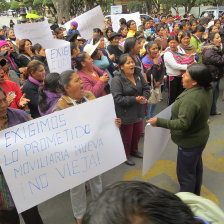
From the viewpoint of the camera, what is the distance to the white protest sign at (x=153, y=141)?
7.45 feet

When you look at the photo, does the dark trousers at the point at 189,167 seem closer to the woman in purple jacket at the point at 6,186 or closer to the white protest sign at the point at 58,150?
the white protest sign at the point at 58,150

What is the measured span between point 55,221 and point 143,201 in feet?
7.20

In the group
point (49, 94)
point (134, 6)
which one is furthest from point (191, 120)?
point (134, 6)

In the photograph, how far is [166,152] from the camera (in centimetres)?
376

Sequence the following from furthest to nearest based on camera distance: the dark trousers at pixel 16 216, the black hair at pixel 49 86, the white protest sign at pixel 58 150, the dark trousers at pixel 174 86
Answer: the dark trousers at pixel 174 86 < the black hair at pixel 49 86 < the dark trousers at pixel 16 216 < the white protest sign at pixel 58 150

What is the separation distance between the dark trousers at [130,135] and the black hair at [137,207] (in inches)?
103

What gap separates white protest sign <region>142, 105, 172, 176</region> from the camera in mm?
2270

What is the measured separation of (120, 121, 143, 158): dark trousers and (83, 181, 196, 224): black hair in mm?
2618

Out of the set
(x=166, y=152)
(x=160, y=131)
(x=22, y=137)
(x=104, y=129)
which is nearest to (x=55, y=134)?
(x=22, y=137)

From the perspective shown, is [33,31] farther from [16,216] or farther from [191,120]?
[191,120]

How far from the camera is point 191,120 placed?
2.16 metres

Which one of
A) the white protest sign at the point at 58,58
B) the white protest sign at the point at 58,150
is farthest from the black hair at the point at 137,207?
the white protest sign at the point at 58,58

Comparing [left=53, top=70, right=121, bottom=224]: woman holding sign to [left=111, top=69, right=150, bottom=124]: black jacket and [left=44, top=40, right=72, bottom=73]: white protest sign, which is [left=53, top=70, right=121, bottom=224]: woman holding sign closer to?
[left=111, top=69, right=150, bottom=124]: black jacket

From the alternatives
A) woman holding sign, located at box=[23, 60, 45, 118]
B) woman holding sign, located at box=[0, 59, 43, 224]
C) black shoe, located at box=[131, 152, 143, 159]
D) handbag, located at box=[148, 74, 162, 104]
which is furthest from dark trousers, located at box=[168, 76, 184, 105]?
woman holding sign, located at box=[0, 59, 43, 224]
